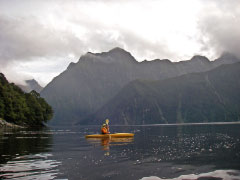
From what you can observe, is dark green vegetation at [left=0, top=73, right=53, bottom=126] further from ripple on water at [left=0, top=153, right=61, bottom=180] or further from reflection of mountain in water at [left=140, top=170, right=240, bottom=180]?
reflection of mountain in water at [left=140, top=170, right=240, bottom=180]

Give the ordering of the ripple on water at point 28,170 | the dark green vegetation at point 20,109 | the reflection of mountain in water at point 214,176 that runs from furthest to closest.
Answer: the dark green vegetation at point 20,109 → the ripple on water at point 28,170 → the reflection of mountain in water at point 214,176

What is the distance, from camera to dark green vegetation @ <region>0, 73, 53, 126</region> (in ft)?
429

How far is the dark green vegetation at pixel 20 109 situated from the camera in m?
131

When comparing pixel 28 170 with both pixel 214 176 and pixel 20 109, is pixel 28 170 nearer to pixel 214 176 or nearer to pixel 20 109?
pixel 214 176

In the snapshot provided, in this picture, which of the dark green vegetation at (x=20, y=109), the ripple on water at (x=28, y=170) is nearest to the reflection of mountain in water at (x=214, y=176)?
the ripple on water at (x=28, y=170)

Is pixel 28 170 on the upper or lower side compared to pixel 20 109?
lower

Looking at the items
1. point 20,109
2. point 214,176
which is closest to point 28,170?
point 214,176

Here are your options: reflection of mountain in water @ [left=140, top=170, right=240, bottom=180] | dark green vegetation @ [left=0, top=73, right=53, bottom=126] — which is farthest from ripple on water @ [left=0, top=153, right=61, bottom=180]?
dark green vegetation @ [left=0, top=73, right=53, bottom=126]

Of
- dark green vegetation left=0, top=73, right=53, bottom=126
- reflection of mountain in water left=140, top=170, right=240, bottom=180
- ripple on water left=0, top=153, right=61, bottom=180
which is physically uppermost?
dark green vegetation left=0, top=73, right=53, bottom=126

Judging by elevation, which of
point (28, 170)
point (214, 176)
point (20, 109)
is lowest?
point (214, 176)

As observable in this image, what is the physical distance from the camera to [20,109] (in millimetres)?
140375

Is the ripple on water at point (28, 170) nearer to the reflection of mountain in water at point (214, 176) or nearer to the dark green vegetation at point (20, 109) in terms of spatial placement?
the reflection of mountain in water at point (214, 176)

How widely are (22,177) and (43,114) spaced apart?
156596 millimetres

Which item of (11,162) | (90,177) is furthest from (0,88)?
(90,177)
